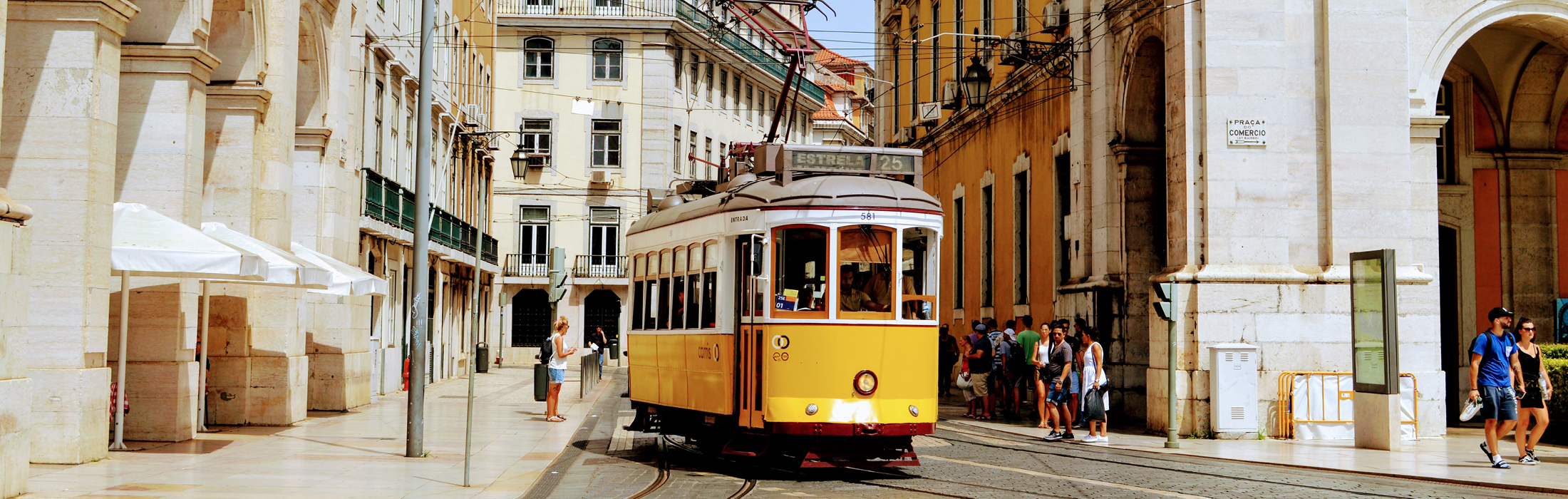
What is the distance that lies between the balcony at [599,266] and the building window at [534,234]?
1.25m

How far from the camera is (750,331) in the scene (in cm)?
1327

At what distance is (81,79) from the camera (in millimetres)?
12938

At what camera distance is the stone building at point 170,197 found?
1281 cm

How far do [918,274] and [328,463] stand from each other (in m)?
5.75

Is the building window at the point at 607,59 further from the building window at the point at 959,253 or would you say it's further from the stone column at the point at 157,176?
the stone column at the point at 157,176

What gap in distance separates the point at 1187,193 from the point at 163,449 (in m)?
12.5

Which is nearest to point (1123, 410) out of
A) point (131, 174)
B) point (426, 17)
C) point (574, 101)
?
point (426, 17)

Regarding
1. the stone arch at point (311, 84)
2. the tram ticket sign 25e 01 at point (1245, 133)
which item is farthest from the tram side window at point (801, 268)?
the stone arch at point (311, 84)

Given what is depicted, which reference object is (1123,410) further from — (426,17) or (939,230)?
(426,17)

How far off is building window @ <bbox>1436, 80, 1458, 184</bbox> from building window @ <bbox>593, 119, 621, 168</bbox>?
34152mm

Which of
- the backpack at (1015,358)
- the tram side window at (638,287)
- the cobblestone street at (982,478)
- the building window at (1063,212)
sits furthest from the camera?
the building window at (1063,212)

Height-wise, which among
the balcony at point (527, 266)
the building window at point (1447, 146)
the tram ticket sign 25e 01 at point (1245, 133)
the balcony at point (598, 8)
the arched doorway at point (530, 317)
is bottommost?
the arched doorway at point (530, 317)

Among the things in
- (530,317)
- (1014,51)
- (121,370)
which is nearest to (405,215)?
(1014,51)

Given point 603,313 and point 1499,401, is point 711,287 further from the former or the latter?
point 603,313
